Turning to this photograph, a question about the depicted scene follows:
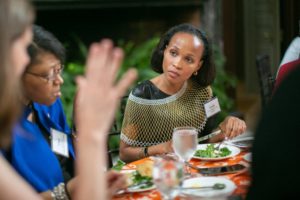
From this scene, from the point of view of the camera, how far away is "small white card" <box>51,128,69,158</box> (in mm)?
1835

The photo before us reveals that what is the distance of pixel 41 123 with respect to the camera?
195 centimetres

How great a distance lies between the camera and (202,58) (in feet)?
7.91

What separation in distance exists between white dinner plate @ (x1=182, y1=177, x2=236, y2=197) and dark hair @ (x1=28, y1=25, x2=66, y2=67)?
66 centimetres

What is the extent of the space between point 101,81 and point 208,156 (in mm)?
999

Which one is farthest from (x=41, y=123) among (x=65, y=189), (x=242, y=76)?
(x=242, y=76)

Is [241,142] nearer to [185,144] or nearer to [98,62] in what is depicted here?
[185,144]

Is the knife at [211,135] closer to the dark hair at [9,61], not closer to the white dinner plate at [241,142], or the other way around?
the white dinner plate at [241,142]

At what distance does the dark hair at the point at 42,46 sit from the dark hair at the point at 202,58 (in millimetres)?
696

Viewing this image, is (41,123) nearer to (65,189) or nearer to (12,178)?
(65,189)

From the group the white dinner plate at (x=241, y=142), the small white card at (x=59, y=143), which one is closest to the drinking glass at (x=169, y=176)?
the small white card at (x=59, y=143)

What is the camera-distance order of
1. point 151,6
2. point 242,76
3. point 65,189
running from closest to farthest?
point 65,189
point 151,6
point 242,76

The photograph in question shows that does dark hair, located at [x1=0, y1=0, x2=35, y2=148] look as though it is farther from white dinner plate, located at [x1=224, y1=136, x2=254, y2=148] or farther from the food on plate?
white dinner plate, located at [x1=224, y1=136, x2=254, y2=148]

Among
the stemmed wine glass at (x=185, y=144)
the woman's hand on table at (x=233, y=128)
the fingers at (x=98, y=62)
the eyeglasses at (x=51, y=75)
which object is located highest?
the fingers at (x=98, y=62)

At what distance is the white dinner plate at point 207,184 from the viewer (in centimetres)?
159
